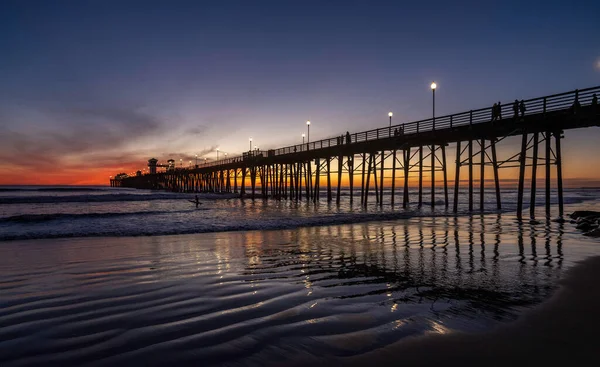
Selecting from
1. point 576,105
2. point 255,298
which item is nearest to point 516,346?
point 255,298

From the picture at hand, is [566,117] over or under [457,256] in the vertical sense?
over

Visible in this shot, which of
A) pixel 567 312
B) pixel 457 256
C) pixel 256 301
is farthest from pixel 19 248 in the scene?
pixel 567 312

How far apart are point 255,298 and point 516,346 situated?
2750 millimetres

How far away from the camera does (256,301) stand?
4156 mm

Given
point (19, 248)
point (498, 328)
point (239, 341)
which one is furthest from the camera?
point (19, 248)

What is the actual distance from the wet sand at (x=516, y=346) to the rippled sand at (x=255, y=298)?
11 centimetres

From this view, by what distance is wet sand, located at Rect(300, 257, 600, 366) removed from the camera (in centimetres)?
261

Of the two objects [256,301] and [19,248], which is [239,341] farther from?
[19,248]

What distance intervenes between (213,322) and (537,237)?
32.4 feet

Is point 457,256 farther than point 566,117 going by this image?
No

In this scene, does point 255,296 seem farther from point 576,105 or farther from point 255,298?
point 576,105

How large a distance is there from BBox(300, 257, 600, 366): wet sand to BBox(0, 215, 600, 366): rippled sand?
113 millimetres

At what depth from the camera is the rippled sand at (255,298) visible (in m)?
2.87

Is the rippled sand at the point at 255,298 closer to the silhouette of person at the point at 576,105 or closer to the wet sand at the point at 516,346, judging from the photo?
the wet sand at the point at 516,346
